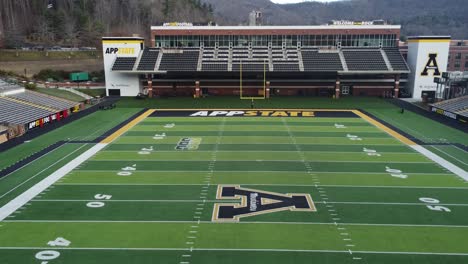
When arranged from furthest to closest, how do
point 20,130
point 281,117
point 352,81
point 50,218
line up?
point 352,81
point 281,117
point 20,130
point 50,218

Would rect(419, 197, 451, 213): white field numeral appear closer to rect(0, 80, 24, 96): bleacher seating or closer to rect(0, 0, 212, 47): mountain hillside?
rect(0, 80, 24, 96): bleacher seating

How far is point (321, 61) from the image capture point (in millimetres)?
48750

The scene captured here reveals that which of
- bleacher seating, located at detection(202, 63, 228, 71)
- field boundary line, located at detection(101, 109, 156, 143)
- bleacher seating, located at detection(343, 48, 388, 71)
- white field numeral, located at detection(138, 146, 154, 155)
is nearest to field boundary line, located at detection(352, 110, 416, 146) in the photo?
bleacher seating, located at detection(343, 48, 388, 71)

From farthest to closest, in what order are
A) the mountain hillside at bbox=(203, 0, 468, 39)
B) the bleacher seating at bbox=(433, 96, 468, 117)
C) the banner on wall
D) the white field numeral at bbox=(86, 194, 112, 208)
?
the mountain hillside at bbox=(203, 0, 468, 39)
the bleacher seating at bbox=(433, 96, 468, 117)
the banner on wall
the white field numeral at bbox=(86, 194, 112, 208)

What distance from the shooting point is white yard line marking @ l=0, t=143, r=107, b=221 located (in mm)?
15544

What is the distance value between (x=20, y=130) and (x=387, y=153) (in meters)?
24.6

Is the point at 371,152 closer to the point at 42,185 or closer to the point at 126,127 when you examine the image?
the point at 42,185

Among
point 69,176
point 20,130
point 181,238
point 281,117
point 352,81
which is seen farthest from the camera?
point 352,81

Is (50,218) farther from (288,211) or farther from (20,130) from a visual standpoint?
(20,130)

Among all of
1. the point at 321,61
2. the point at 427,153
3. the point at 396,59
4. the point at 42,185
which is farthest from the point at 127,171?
the point at 396,59

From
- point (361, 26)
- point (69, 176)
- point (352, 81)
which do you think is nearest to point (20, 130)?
point (69, 176)

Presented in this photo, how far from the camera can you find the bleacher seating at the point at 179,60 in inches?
1896

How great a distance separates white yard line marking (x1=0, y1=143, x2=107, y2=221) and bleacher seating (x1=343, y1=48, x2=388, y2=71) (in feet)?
111

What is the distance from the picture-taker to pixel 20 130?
28.5m
